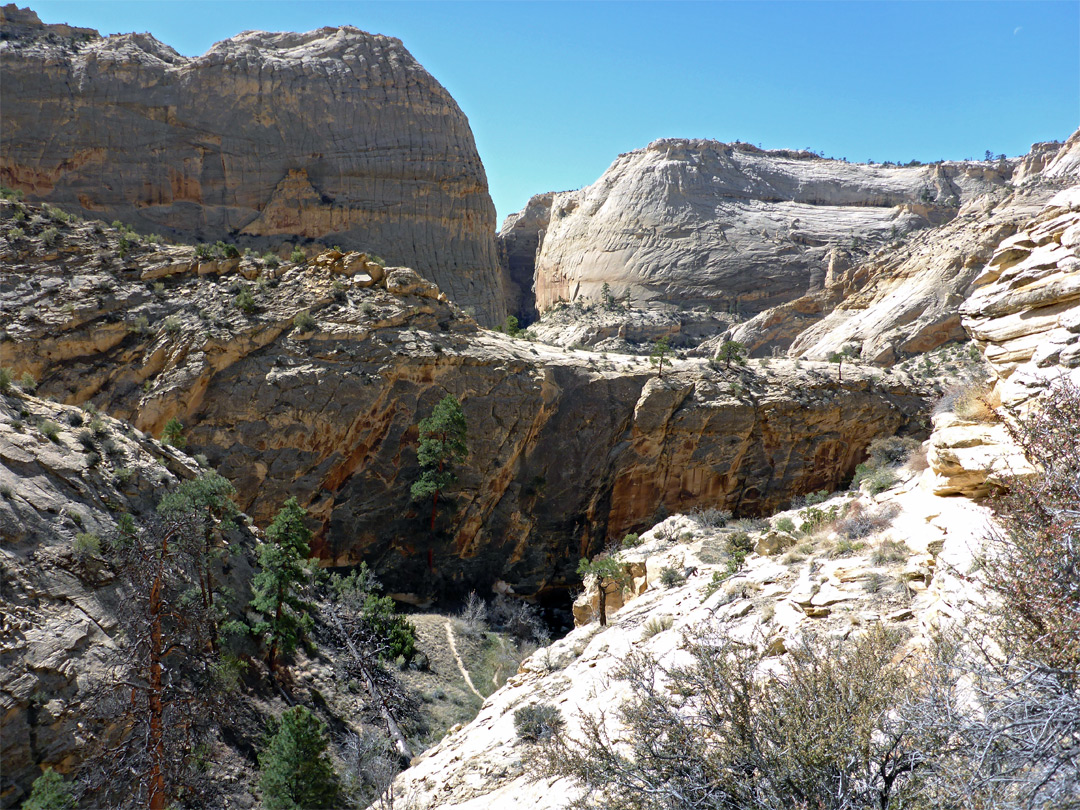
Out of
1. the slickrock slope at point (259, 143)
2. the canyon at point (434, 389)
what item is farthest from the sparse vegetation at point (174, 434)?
the slickrock slope at point (259, 143)

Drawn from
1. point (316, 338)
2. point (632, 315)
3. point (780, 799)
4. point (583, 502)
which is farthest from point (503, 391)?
point (632, 315)

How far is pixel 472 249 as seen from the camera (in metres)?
45.9

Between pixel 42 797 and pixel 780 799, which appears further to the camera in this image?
pixel 42 797

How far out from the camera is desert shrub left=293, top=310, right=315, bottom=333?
27703mm

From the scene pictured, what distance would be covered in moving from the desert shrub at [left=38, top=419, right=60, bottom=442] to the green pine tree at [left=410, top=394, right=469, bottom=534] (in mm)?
Answer: 12581

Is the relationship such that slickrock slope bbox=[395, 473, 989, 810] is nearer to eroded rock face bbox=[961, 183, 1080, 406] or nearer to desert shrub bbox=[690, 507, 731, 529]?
eroded rock face bbox=[961, 183, 1080, 406]

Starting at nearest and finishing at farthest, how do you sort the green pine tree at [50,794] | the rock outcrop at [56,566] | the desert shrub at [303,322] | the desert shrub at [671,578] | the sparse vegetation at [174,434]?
the green pine tree at [50,794] < the rock outcrop at [56,566] < the desert shrub at [671,578] < the sparse vegetation at [174,434] < the desert shrub at [303,322]

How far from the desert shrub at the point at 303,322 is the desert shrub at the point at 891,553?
22.8 meters

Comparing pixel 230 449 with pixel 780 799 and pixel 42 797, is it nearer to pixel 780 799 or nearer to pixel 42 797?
pixel 42 797

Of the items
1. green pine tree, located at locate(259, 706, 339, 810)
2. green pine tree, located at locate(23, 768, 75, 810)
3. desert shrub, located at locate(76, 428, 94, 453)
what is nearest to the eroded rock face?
green pine tree, located at locate(259, 706, 339, 810)

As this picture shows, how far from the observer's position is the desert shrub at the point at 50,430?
15430 mm

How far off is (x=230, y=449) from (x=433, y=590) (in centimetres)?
932

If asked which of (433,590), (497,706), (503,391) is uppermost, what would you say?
(503,391)

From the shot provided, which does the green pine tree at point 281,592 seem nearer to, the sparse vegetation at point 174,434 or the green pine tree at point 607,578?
the sparse vegetation at point 174,434
